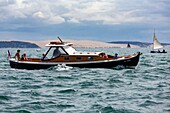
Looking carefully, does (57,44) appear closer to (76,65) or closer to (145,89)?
(76,65)

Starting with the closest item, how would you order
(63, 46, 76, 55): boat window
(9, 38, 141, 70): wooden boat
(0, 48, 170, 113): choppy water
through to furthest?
(0, 48, 170, 113): choppy water, (9, 38, 141, 70): wooden boat, (63, 46, 76, 55): boat window

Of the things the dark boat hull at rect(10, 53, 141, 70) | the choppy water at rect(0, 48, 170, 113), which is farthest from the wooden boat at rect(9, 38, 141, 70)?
the choppy water at rect(0, 48, 170, 113)

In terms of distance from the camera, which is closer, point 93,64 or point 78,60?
point 93,64

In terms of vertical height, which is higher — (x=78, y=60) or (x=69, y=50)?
(x=69, y=50)

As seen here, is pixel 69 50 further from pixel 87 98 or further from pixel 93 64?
pixel 87 98

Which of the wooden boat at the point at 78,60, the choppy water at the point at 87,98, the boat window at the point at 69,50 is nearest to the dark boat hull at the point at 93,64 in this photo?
the wooden boat at the point at 78,60

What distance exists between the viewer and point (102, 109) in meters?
18.8

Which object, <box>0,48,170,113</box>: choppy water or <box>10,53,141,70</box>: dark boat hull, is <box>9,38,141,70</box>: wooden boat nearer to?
<box>10,53,141,70</box>: dark boat hull

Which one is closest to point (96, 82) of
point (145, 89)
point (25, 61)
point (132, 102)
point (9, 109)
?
point (145, 89)

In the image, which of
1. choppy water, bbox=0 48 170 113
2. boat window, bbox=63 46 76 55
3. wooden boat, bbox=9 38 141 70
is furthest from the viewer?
boat window, bbox=63 46 76 55

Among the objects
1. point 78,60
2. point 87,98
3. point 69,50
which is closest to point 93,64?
point 78,60

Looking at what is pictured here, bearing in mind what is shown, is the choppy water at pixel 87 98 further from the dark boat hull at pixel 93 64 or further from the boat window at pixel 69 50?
the boat window at pixel 69 50

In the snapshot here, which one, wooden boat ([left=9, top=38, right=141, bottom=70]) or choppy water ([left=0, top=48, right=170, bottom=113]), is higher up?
wooden boat ([left=9, top=38, right=141, bottom=70])

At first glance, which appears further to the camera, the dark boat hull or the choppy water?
the dark boat hull
